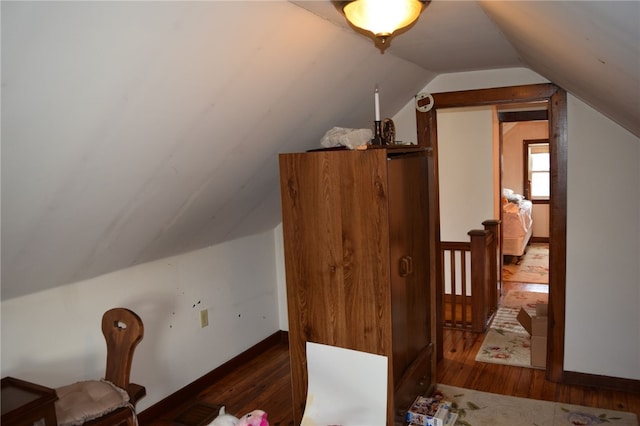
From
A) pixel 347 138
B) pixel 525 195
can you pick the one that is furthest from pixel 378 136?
pixel 525 195

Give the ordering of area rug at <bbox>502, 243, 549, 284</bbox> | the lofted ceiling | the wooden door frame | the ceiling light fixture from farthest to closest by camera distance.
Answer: area rug at <bbox>502, 243, 549, 284</bbox>
the wooden door frame
the ceiling light fixture
the lofted ceiling

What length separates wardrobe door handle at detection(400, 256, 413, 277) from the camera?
265 centimetres

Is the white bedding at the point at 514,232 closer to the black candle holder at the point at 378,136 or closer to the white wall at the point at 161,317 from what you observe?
the white wall at the point at 161,317

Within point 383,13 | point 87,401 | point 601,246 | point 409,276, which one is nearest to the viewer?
point 383,13

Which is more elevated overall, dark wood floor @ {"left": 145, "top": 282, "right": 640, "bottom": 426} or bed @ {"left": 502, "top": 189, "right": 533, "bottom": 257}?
bed @ {"left": 502, "top": 189, "right": 533, "bottom": 257}

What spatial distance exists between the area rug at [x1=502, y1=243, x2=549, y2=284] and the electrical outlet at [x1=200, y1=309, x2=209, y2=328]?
414 cm

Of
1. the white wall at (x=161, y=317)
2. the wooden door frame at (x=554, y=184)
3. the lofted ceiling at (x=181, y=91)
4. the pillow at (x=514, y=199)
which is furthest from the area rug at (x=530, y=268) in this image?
the lofted ceiling at (x=181, y=91)

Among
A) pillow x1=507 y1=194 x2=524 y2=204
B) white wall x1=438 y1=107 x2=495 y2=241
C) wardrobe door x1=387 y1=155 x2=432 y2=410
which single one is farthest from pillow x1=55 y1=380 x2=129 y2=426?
pillow x1=507 y1=194 x2=524 y2=204

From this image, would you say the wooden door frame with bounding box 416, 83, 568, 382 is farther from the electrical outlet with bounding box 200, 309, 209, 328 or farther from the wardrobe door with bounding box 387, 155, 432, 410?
the electrical outlet with bounding box 200, 309, 209, 328

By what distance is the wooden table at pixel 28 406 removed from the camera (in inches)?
70.3

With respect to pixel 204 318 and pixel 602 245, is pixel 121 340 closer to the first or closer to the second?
pixel 204 318

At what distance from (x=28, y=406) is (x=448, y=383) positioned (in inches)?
102

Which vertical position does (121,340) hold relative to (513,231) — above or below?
above

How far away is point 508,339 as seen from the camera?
4.23 m
